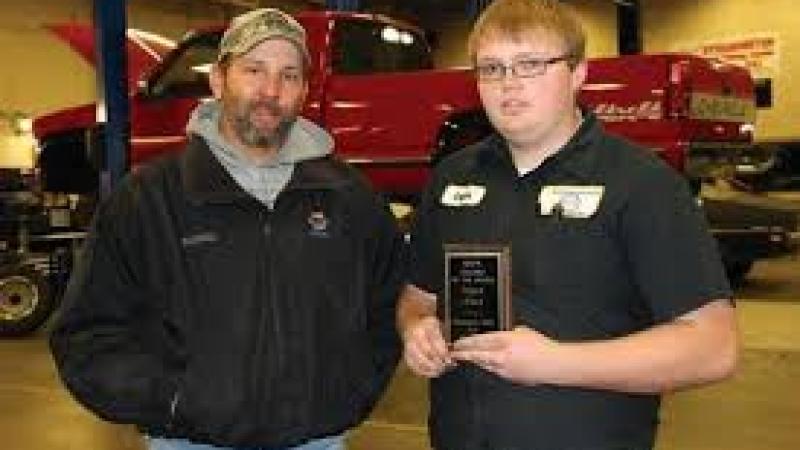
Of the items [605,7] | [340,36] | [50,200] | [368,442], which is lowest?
[368,442]

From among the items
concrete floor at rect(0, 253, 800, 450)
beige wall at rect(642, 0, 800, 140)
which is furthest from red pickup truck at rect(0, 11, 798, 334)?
beige wall at rect(642, 0, 800, 140)

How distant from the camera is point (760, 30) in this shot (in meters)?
21.8

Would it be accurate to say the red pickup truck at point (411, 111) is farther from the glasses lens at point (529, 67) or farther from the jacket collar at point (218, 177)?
the glasses lens at point (529, 67)

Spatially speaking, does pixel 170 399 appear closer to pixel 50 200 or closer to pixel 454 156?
pixel 454 156

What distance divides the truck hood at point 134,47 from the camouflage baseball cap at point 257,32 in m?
8.17

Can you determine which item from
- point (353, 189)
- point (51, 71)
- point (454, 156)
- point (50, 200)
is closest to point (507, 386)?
point (454, 156)

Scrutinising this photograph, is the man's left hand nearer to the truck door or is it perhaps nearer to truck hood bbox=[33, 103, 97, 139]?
the truck door

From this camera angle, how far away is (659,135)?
7801 millimetres

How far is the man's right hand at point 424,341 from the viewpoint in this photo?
5.92 feet

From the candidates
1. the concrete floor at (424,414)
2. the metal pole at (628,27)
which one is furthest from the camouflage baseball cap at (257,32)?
the metal pole at (628,27)

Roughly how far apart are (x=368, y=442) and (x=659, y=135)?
357 centimetres

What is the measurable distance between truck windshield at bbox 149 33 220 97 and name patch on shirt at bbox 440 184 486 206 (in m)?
7.54

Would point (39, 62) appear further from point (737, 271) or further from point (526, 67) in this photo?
point (526, 67)

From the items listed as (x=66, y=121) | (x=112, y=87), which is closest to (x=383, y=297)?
(x=112, y=87)
